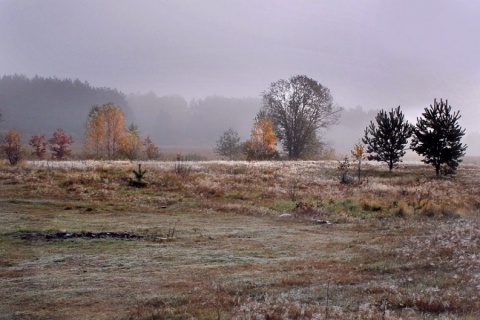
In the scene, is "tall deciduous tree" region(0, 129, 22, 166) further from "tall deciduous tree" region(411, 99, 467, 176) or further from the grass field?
"tall deciduous tree" region(411, 99, 467, 176)

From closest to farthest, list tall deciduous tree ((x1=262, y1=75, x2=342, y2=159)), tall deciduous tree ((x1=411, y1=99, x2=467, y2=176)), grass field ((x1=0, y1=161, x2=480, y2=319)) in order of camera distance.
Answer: grass field ((x1=0, y1=161, x2=480, y2=319)) → tall deciduous tree ((x1=411, y1=99, x2=467, y2=176)) → tall deciduous tree ((x1=262, y1=75, x2=342, y2=159))

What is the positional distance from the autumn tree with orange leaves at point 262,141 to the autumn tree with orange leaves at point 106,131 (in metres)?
21.2

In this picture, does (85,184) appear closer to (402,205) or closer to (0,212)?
(0,212)

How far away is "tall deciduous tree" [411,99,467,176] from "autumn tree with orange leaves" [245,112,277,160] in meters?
29.3

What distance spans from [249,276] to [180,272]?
1.70 meters

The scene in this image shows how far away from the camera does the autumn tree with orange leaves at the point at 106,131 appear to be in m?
76.8

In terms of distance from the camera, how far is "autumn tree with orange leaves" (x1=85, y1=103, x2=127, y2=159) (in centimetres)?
7675

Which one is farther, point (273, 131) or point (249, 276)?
point (273, 131)

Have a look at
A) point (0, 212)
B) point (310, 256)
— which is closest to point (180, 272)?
point (310, 256)

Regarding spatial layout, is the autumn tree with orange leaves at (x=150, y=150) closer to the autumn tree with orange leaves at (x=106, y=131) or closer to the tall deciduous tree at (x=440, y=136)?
the autumn tree with orange leaves at (x=106, y=131)

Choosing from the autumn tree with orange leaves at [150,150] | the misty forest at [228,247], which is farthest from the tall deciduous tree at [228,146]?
the misty forest at [228,247]

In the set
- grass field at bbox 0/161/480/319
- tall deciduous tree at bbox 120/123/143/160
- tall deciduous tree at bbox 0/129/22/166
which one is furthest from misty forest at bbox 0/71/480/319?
tall deciduous tree at bbox 120/123/143/160

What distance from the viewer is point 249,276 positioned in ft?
35.7

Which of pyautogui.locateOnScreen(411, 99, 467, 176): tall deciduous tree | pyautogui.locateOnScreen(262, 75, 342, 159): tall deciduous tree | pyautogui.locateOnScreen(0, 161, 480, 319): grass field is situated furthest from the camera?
pyautogui.locateOnScreen(262, 75, 342, 159): tall deciduous tree
